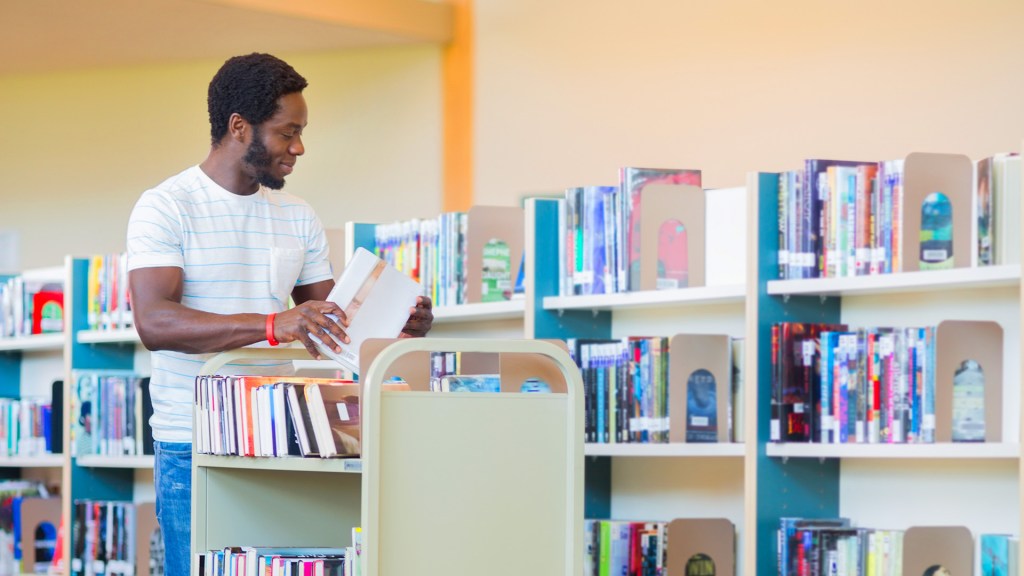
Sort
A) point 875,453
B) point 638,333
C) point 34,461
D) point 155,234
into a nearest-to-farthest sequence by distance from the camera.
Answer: point 155,234
point 875,453
point 638,333
point 34,461

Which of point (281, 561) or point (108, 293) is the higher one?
point (108, 293)

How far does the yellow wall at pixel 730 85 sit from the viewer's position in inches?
183

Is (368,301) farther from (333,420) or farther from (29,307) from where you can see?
(29,307)

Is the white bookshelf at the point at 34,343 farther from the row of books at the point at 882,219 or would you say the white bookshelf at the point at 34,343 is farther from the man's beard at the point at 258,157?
the row of books at the point at 882,219

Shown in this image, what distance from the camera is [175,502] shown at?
2.76 meters

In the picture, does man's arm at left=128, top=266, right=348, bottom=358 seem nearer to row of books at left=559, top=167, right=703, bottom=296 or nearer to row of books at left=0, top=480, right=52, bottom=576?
row of books at left=559, top=167, right=703, bottom=296

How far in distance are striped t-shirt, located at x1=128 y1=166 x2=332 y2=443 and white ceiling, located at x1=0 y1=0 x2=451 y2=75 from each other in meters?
3.06

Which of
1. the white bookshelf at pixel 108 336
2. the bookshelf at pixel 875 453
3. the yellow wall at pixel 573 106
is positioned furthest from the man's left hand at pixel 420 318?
the white bookshelf at pixel 108 336

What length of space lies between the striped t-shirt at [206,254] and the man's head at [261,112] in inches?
3.3

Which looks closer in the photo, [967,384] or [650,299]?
[967,384]

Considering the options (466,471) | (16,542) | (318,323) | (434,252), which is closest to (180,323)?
(318,323)

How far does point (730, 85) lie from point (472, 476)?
3277 millimetres

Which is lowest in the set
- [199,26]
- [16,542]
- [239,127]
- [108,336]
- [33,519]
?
[16,542]

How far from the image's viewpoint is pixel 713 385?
3652 mm
